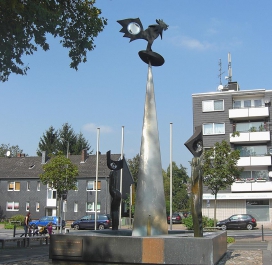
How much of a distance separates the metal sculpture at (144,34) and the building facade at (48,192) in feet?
127

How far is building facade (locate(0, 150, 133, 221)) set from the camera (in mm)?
53406

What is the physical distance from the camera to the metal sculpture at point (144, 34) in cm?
1447

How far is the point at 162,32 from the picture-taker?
49.2 ft

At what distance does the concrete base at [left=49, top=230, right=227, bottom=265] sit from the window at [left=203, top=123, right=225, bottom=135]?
34984mm

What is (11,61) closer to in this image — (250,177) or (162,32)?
(162,32)

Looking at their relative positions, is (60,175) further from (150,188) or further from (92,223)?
(150,188)

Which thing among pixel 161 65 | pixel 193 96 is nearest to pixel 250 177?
pixel 193 96

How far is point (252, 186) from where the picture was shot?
42969 millimetres

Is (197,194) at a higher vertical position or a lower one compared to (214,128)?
lower

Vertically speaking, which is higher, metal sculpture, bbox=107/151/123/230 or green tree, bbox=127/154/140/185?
green tree, bbox=127/154/140/185

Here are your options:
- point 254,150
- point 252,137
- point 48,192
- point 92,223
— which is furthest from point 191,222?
point 48,192

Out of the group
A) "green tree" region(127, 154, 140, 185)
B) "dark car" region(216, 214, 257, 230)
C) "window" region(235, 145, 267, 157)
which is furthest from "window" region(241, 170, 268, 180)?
"green tree" region(127, 154, 140, 185)

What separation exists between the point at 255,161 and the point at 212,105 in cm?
736

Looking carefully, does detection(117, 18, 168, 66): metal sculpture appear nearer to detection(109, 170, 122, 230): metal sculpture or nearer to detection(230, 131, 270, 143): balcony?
detection(109, 170, 122, 230): metal sculpture
